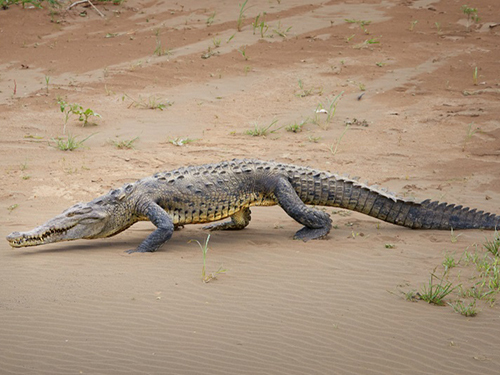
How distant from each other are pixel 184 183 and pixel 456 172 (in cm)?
429

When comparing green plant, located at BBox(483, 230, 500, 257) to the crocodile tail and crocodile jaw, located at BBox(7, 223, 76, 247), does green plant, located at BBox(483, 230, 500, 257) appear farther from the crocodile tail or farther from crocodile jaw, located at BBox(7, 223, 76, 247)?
crocodile jaw, located at BBox(7, 223, 76, 247)

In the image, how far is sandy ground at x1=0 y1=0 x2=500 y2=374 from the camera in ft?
14.7

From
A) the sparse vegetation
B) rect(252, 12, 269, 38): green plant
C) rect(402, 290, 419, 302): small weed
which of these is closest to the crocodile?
the sparse vegetation

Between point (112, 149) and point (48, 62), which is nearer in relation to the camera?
point (112, 149)

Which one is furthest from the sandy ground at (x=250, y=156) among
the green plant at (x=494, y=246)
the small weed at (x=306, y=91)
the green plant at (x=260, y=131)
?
the green plant at (x=494, y=246)

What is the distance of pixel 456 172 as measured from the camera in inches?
352

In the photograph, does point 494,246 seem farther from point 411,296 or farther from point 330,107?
point 330,107

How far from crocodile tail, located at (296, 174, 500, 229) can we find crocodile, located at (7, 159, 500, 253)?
0.03ft

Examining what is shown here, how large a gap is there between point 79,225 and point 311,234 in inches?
91.6

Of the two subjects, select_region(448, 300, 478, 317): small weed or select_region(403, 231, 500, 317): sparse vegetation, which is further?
select_region(403, 231, 500, 317): sparse vegetation

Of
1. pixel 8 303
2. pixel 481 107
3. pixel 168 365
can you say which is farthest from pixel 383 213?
pixel 481 107

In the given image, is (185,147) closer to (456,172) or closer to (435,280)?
(456,172)

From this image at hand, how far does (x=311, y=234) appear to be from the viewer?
658 cm

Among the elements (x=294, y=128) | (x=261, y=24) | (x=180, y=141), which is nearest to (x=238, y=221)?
(x=180, y=141)
